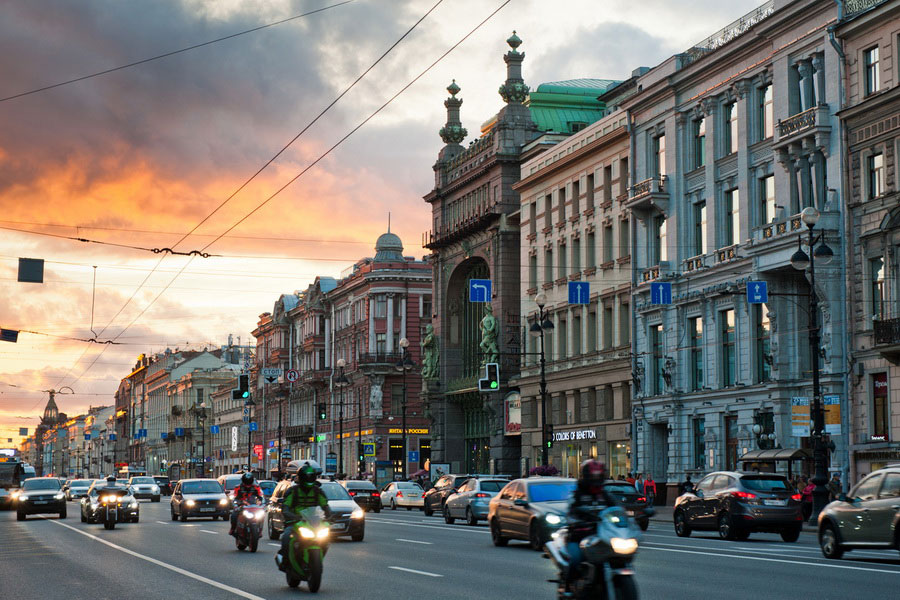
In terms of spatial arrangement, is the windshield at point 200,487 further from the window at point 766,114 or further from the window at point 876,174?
the window at point 876,174

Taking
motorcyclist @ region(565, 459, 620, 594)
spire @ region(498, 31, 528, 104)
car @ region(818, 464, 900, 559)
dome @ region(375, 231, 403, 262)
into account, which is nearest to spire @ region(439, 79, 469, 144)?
spire @ region(498, 31, 528, 104)

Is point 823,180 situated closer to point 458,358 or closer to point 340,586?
point 340,586

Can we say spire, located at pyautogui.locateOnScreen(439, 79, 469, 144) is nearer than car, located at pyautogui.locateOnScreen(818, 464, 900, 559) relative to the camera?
No

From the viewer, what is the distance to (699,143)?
5434 cm

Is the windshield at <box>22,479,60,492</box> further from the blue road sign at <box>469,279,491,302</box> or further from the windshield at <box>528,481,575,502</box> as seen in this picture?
the windshield at <box>528,481,575,502</box>

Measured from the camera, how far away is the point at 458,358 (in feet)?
279

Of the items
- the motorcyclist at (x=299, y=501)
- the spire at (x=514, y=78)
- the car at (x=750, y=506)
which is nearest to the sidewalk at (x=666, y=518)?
the car at (x=750, y=506)

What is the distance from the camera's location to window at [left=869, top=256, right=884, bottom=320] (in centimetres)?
4222

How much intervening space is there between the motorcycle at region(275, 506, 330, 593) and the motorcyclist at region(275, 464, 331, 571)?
0.28ft

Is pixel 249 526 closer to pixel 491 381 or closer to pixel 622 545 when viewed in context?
pixel 622 545

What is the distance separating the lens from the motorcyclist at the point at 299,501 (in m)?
17.8

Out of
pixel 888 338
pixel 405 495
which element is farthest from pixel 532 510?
pixel 405 495

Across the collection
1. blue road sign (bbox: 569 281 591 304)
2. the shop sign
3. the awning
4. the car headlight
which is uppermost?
blue road sign (bbox: 569 281 591 304)

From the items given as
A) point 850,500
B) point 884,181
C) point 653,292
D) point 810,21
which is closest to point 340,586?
point 850,500
